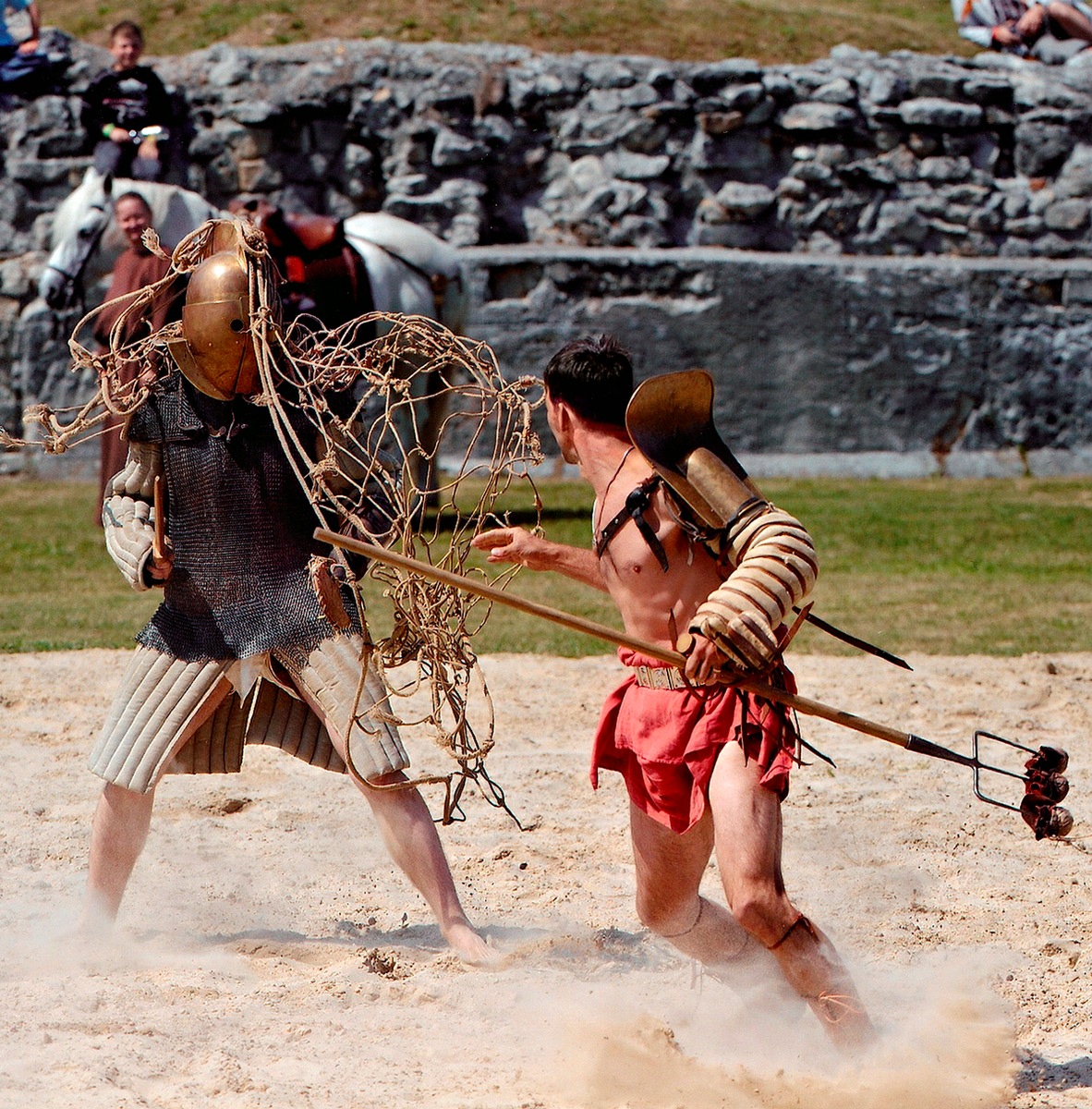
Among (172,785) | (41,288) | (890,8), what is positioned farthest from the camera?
(890,8)

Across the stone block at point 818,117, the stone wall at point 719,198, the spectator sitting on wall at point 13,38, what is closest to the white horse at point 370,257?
the stone wall at point 719,198

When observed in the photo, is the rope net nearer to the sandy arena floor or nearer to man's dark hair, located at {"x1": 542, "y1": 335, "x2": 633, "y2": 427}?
man's dark hair, located at {"x1": 542, "y1": 335, "x2": 633, "y2": 427}

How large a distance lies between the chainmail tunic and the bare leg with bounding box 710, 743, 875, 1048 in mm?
1171

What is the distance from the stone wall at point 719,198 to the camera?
1298 centimetres

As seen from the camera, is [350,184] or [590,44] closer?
[350,184]

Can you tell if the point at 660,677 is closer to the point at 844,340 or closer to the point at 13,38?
the point at 844,340

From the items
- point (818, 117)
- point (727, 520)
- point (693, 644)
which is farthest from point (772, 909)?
point (818, 117)

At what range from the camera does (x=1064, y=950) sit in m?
3.95

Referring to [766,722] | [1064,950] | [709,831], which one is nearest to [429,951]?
[709,831]

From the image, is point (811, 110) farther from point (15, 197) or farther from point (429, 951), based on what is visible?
point (429, 951)

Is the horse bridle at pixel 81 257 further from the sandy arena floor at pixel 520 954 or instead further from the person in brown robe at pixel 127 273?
the sandy arena floor at pixel 520 954

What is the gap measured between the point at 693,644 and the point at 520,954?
4.44 feet

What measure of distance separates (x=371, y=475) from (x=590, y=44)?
38.0 ft

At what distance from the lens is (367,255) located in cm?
1047
